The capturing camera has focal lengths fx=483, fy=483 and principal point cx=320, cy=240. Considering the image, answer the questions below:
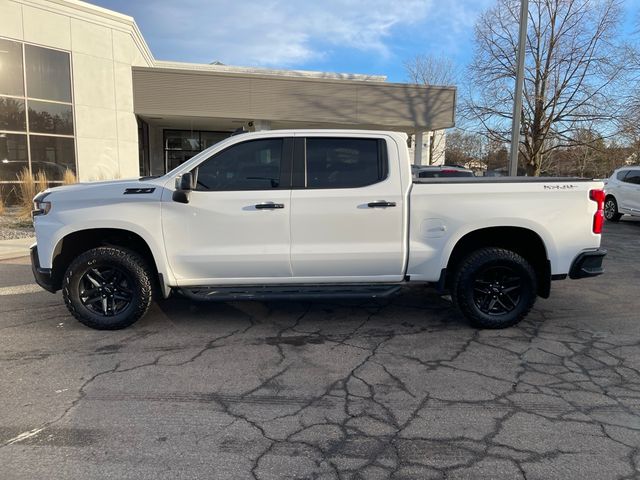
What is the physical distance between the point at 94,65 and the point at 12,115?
3.41 metres

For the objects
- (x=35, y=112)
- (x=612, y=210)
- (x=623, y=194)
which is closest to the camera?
(x=623, y=194)

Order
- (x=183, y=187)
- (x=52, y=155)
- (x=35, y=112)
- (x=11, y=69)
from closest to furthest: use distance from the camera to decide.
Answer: (x=183, y=187)
(x=11, y=69)
(x=35, y=112)
(x=52, y=155)

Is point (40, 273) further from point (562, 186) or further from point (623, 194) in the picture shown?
point (623, 194)

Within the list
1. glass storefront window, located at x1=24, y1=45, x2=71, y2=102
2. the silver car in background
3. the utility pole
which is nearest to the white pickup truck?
the utility pole

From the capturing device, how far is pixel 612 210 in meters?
15.4

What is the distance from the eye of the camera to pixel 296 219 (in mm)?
4754

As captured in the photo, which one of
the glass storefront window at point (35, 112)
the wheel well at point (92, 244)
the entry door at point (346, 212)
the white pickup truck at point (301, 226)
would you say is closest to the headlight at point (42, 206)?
the white pickup truck at point (301, 226)

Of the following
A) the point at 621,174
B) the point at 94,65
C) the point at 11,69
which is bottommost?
the point at 621,174

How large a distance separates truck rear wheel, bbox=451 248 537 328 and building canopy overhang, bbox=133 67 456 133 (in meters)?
16.8

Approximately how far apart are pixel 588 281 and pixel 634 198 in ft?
29.2

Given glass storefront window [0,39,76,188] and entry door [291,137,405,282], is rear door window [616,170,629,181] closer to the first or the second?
entry door [291,137,405,282]

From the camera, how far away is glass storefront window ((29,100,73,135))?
16500mm

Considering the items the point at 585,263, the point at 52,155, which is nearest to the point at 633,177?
the point at 585,263

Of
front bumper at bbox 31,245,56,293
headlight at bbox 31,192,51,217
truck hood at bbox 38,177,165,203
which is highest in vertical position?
truck hood at bbox 38,177,165,203
